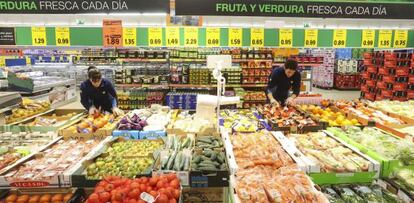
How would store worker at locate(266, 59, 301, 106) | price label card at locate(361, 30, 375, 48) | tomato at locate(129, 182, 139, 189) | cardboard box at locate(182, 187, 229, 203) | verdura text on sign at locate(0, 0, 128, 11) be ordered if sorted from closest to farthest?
tomato at locate(129, 182, 139, 189) → cardboard box at locate(182, 187, 229, 203) → verdura text on sign at locate(0, 0, 128, 11) → store worker at locate(266, 59, 301, 106) → price label card at locate(361, 30, 375, 48)

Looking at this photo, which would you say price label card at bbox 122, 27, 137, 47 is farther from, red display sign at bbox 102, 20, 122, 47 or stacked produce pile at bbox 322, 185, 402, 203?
→ stacked produce pile at bbox 322, 185, 402, 203

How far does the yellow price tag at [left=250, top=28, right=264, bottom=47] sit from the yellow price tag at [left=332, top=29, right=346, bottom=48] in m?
1.91

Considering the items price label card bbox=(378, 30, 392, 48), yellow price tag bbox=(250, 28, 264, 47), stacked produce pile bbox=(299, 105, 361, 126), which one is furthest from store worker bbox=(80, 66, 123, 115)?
price label card bbox=(378, 30, 392, 48)

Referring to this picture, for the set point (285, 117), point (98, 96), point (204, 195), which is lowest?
point (204, 195)

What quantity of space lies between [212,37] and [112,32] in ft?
8.33

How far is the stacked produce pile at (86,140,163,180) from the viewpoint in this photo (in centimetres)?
Answer: 290

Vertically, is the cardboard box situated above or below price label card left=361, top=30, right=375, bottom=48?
below

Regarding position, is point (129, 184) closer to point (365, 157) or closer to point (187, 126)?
point (187, 126)

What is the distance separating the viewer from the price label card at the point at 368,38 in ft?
25.9

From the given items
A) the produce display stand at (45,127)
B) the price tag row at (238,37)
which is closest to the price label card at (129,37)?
the price tag row at (238,37)

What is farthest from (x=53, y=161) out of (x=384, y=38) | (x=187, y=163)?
(x=384, y=38)

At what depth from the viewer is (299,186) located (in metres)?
Answer: 2.30

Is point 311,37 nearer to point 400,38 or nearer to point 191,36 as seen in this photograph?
point 400,38

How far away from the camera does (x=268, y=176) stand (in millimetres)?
2607
